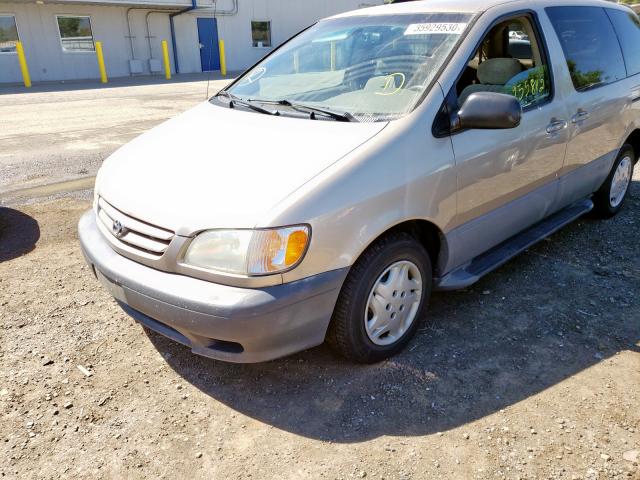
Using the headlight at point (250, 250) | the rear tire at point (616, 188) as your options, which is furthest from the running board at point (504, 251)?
the headlight at point (250, 250)

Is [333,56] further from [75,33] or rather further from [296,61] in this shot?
[75,33]

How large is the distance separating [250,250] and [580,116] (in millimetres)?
2705

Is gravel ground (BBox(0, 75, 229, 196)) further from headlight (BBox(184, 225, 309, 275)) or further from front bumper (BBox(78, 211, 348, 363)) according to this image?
headlight (BBox(184, 225, 309, 275))

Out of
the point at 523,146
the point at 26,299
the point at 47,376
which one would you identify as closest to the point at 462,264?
the point at 523,146

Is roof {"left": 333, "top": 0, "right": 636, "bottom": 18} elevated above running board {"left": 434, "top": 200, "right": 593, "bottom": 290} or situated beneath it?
elevated above

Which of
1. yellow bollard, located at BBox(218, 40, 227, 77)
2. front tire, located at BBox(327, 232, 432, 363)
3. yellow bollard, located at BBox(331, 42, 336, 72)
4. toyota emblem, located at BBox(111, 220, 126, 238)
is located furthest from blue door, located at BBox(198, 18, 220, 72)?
front tire, located at BBox(327, 232, 432, 363)

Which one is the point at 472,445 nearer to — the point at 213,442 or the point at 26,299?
the point at 213,442

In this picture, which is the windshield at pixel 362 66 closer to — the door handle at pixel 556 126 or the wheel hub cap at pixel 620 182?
the door handle at pixel 556 126

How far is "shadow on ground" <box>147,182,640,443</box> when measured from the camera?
2.44 metres

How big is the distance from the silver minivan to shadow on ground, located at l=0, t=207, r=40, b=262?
1628mm

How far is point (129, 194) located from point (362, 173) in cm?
115

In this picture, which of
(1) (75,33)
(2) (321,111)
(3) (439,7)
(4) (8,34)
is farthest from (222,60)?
Result: (2) (321,111)

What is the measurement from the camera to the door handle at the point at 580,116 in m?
3.57

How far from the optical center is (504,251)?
3326 millimetres
